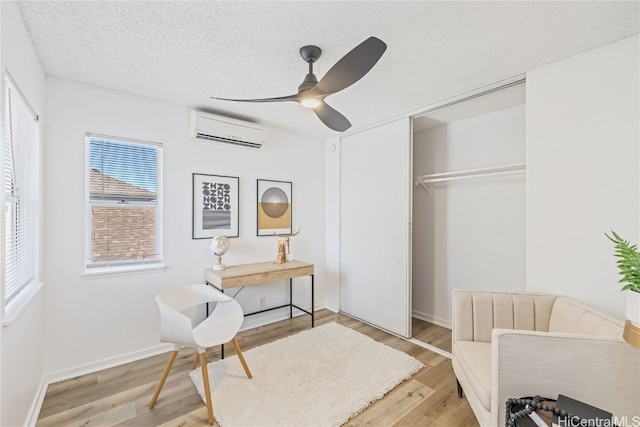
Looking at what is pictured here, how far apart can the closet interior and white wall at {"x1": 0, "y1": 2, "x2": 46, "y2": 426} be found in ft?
10.2

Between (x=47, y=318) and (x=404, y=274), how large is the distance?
3235 mm

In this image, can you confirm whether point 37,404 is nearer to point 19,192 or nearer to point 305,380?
point 19,192

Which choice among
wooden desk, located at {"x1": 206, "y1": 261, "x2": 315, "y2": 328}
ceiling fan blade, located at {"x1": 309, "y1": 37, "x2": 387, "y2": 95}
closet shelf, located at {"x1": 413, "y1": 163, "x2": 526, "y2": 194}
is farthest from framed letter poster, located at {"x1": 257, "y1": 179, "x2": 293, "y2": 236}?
ceiling fan blade, located at {"x1": 309, "y1": 37, "x2": 387, "y2": 95}

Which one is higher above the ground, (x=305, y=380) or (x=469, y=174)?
(x=469, y=174)

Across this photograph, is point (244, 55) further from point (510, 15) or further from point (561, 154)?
point (561, 154)

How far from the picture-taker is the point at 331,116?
213 cm

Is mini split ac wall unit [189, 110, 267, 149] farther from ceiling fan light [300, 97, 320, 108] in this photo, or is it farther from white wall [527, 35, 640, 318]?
white wall [527, 35, 640, 318]

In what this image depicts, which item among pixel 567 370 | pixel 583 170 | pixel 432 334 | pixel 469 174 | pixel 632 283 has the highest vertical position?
pixel 469 174

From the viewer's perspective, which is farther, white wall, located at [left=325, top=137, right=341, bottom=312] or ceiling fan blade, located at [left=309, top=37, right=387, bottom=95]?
white wall, located at [left=325, top=137, right=341, bottom=312]

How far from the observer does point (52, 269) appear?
230cm

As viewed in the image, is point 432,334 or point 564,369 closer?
point 564,369

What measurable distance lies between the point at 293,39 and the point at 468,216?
8.70 feet

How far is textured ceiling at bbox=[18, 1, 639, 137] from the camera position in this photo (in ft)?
5.05

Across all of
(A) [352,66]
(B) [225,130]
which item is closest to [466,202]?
(A) [352,66]
